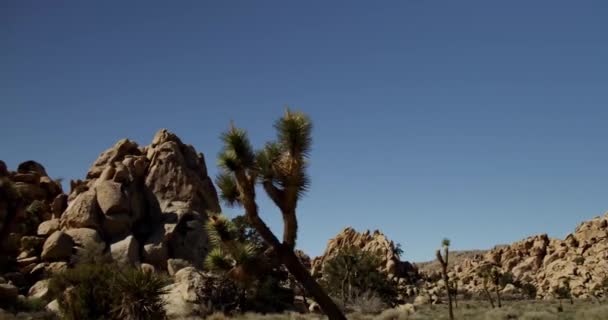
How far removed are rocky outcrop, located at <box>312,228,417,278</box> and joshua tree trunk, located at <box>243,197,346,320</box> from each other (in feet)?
217

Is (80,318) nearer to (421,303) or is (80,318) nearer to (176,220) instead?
(176,220)

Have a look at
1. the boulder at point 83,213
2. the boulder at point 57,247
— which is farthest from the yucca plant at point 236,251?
the boulder at point 83,213

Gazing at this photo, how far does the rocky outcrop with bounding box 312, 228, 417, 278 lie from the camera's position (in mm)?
84875

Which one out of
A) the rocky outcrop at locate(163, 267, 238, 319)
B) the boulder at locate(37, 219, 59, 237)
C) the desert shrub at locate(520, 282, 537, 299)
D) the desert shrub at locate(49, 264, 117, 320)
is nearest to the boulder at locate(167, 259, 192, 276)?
the rocky outcrop at locate(163, 267, 238, 319)

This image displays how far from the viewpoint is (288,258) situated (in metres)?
12.8

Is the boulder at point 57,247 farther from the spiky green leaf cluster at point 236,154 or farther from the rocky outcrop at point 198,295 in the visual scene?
the spiky green leaf cluster at point 236,154

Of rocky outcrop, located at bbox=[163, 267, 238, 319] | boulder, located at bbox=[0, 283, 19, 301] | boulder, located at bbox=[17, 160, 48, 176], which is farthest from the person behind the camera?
boulder, located at bbox=[17, 160, 48, 176]

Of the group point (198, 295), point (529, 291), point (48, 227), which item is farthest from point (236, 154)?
point (529, 291)

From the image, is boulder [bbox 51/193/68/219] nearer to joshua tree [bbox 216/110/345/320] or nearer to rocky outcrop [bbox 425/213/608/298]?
joshua tree [bbox 216/110/345/320]

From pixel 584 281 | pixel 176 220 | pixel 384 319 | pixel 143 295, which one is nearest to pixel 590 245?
pixel 584 281

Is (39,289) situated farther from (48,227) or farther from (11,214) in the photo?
(48,227)

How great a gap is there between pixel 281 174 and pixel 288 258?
1.89 meters

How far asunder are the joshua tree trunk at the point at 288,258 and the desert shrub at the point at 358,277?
113 ft

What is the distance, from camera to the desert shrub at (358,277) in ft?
162
